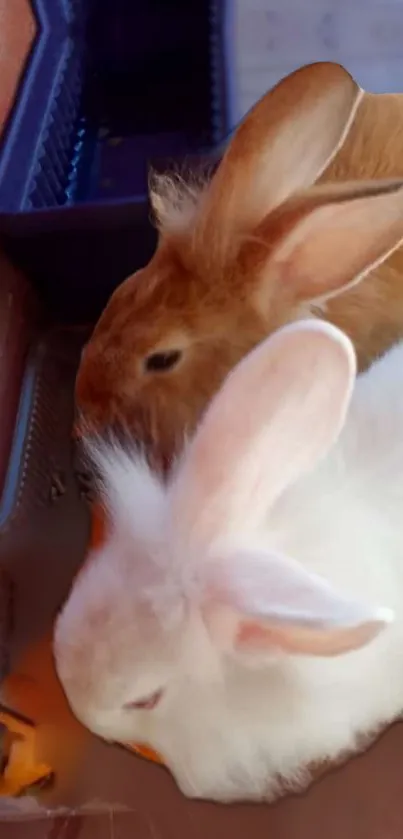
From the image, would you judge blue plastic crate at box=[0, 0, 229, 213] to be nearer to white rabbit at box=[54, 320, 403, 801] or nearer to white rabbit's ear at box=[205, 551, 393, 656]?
white rabbit at box=[54, 320, 403, 801]

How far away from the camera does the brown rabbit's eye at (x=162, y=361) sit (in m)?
0.89

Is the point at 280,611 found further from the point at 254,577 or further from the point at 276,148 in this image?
the point at 276,148

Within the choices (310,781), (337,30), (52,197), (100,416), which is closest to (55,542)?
(100,416)

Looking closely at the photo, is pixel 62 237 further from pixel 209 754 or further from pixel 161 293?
pixel 209 754

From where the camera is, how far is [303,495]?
29.2 inches

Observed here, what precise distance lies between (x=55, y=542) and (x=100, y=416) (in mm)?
306

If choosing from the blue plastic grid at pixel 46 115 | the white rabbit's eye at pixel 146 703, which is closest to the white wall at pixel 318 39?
the blue plastic grid at pixel 46 115

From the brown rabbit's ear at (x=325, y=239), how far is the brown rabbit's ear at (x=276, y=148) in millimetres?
31

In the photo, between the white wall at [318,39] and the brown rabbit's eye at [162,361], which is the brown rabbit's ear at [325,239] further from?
the white wall at [318,39]

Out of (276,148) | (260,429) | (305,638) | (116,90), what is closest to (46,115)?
(116,90)

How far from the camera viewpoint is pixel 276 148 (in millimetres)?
881

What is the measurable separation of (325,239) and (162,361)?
0.19 m

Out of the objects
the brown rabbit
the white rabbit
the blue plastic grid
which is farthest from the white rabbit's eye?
the blue plastic grid

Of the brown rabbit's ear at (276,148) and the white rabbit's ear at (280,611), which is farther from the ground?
the brown rabbit's ear at (276,148)
